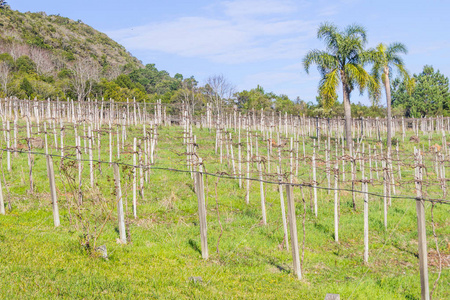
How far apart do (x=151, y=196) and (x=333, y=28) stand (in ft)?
61.5

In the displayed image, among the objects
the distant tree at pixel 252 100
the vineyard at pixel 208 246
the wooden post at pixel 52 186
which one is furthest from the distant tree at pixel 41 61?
the wooden post at pixel 52 186

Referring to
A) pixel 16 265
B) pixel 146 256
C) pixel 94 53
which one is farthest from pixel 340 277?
pixel 94 53

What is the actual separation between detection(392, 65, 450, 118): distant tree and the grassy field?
49356 mm

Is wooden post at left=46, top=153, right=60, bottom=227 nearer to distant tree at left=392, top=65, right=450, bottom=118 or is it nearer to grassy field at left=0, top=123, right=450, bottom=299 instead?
grassy field at left=0, top=123, right=450, bottom=299

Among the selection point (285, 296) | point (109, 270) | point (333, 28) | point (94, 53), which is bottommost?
point (285, 296)

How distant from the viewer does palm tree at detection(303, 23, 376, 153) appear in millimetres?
23641

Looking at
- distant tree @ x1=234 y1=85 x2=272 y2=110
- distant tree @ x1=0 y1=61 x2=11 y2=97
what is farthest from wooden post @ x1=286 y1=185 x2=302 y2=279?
distant tree @ x1=234 y1=85 x2=272 y2=110

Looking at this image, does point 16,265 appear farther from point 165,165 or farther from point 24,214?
point 165,165

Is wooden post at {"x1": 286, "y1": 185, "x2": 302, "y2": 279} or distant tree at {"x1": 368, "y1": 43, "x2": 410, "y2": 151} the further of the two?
distant tree at {"x1": 368, "y1": 43, "x2": 410, "y2": 151}

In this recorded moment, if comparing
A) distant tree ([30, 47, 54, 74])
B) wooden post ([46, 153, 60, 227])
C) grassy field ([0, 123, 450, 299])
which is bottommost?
→ grassy field ([0, 123, 450, 299])

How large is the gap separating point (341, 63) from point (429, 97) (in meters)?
39.4

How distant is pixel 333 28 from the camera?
25047mm

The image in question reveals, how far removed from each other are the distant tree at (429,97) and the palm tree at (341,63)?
33.8 metres

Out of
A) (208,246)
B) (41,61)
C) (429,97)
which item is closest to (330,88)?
(208,246)
